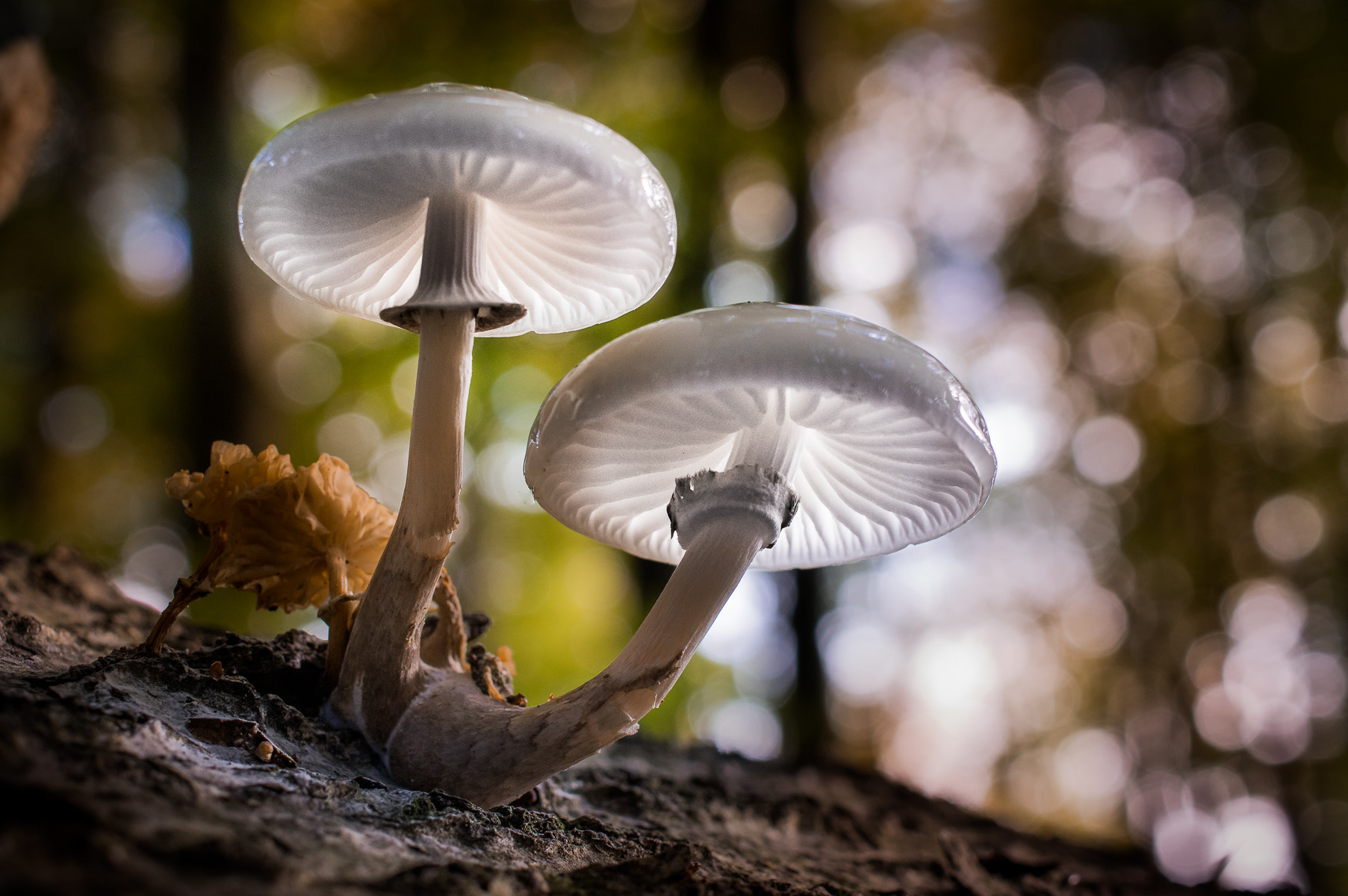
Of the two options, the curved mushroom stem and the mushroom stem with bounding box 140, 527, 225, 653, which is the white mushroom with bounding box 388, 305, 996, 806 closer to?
the curved mushroom stem

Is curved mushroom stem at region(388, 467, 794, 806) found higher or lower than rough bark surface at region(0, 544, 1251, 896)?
higher

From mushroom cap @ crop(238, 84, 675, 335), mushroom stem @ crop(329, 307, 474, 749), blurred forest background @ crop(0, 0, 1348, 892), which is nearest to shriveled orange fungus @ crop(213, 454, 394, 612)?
mushroom stem @ crop(329, 307, 474, 749)

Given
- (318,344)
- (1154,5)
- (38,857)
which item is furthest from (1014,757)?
(38,857)

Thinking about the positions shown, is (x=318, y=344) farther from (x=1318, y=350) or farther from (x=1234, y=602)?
(x=1318, y=350)

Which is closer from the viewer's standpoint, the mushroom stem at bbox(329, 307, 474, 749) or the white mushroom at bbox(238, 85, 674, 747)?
the white mushroom at bbox(238, 85, 674, 747)

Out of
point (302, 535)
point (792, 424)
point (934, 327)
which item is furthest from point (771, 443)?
point (934, 327)
